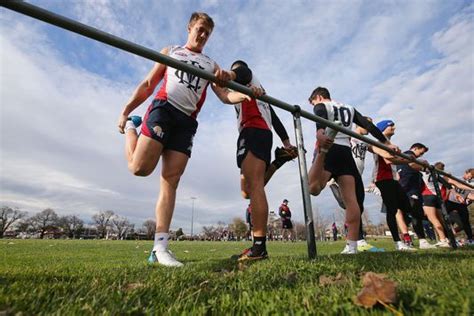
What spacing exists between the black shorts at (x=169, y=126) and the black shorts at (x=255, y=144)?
1.90ft

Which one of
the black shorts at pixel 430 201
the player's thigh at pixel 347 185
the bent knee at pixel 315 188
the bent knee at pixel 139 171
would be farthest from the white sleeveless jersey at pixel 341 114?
the black shorts at pixel 430 201

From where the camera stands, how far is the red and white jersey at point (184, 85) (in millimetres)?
3201

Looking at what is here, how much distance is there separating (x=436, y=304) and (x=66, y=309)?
1326 mm

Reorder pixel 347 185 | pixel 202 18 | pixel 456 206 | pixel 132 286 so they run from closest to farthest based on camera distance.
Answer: pixel 132 286, pixel 202 18, pixel 347 185, pixel 456 206

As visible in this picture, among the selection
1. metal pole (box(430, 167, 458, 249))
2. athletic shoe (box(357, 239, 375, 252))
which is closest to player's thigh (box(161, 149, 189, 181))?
athletic shoe (box(357, 239, 375, 252))

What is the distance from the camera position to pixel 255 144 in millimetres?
3342

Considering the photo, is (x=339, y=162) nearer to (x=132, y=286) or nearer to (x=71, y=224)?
(x=132, y=286)

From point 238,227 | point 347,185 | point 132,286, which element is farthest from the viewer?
point 238,227

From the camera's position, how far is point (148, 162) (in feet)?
9.97

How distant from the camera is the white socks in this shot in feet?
9.55

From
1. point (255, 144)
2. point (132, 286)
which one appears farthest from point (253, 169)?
point (132, 286)

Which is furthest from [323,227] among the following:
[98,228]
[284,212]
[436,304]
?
[436,304]

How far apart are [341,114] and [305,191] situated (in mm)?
1849

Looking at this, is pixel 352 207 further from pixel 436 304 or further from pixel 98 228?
pixel 98 228
